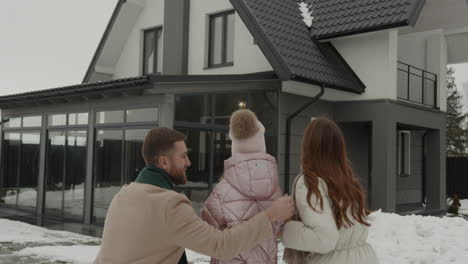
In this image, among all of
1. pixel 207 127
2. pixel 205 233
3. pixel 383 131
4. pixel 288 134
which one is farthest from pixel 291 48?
pixel 205 233

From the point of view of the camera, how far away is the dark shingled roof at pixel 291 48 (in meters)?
10.4

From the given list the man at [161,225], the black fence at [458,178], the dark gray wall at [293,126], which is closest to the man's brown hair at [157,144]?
the man at [161,225]

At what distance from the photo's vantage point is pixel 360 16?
38.8ft

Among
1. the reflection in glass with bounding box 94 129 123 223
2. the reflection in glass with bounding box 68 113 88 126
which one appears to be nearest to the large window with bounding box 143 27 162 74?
the reflection in glass with bounding box 68 113 88 126

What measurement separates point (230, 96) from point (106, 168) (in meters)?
3.40

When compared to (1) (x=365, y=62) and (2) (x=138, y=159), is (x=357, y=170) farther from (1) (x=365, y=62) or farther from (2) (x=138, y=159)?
(2) (x=138, y=159)

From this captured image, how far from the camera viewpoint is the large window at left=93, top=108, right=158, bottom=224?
10.7m

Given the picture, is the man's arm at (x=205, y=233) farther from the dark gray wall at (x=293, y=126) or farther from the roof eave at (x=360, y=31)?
the roof eave at (x=360, y=31)

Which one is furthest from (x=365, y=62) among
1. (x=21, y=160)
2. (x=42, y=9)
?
(x=42, y=9)

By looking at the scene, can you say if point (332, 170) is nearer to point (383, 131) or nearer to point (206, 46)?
point (383, 131)

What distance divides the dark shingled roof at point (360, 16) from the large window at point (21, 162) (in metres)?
8.02

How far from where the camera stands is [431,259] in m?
6.81

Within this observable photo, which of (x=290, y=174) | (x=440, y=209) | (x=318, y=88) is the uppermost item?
(x=318, y=88)

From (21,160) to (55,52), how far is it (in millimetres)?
26887
